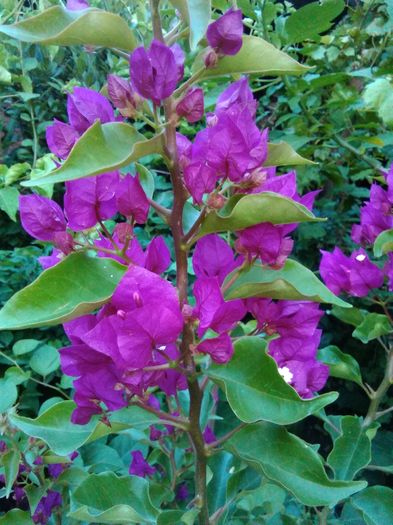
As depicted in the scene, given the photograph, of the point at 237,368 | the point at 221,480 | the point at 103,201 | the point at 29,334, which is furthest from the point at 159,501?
the point at 29,334

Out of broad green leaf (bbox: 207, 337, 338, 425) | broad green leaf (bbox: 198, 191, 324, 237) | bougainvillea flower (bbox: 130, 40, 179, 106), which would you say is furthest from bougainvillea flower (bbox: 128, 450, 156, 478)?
bougainvillea flower (bbox: 130, 40, 179, 106)

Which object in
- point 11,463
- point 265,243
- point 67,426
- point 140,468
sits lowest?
point 140,468

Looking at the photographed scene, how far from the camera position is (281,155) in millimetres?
560

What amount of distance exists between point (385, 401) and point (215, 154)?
3.89 feet

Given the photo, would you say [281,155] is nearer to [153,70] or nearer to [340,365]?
[153,70]

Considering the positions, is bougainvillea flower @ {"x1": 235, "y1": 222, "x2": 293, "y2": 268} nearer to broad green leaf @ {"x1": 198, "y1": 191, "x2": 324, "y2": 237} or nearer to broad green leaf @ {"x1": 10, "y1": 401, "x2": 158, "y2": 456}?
broad green leaf @ {"x1": 198, "y1": 191, "x2": 324, "y2": 237}

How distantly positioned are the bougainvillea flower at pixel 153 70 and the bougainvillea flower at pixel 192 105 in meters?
0.03

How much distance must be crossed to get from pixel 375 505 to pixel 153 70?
0.66m

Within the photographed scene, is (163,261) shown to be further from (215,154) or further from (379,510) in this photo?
(379,510)

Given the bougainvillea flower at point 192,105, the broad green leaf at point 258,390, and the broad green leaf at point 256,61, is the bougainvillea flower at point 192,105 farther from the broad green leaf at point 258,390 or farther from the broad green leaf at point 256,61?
the broad green leaf at point 258,390

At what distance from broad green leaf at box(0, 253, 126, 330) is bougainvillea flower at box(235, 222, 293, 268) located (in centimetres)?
11

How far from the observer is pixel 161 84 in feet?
1.62

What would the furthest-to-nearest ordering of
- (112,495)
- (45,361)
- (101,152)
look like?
(45,361)
(112,495)
(101,152)

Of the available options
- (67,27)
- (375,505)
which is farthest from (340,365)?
(67,27)
